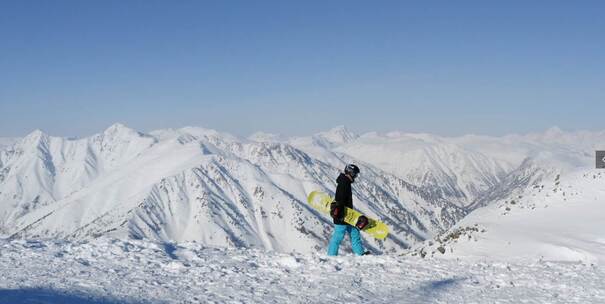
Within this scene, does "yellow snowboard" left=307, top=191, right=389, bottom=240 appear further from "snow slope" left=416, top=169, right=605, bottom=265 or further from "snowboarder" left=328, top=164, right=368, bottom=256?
"snow slope" left=416, top=169, right=605, bottom=265

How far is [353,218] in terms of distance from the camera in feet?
60.2

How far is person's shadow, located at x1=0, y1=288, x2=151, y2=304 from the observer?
9.68 metres

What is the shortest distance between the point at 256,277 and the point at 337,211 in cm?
543

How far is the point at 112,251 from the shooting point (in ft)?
50.4

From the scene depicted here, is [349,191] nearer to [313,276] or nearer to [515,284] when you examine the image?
[313,276]

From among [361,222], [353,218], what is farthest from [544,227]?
[353,218]

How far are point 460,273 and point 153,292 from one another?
28.9 ft

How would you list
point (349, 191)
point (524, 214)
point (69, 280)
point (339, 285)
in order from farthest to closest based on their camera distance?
point (524, 214) → point (349, 191) → point (339, 285) → point (69, 280)

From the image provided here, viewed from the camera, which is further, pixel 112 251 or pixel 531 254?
pixel 531 254

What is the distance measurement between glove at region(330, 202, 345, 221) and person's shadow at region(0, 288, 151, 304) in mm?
8779

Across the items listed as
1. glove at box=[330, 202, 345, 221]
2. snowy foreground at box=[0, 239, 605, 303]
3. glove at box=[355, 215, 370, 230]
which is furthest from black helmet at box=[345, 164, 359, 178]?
snowy foreground at box=[0, 239, 605, 303]

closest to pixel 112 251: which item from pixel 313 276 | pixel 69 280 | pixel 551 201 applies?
pixel 69 280

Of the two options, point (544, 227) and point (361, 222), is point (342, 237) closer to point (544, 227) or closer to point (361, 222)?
point (361, 222)

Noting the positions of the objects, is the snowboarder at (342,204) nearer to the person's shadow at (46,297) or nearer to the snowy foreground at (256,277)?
the snowy foreground at (256,277)
